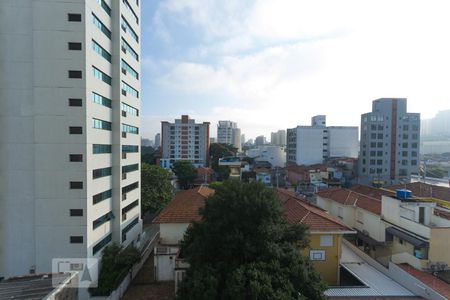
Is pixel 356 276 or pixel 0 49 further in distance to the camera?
pixel 0 49

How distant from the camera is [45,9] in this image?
14188 mm

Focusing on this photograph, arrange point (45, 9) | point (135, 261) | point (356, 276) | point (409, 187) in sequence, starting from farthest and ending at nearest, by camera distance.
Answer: point (409, 187) → point (135, 261) → point (45, 9) → point (356, 276)

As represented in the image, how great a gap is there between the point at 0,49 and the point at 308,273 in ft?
66.7

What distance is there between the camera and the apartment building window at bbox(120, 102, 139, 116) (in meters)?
19.0

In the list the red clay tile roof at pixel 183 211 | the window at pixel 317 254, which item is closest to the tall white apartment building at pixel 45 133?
the red clay tile roof at pixel 183 211

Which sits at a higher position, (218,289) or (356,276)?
(218,289)

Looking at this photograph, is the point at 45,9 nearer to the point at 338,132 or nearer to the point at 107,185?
the point at 107,185

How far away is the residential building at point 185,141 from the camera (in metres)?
69.0

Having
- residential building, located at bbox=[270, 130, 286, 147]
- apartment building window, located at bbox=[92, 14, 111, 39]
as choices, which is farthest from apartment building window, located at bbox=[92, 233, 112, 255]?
residential building, located at bbox=[270, 130, 286, 147]

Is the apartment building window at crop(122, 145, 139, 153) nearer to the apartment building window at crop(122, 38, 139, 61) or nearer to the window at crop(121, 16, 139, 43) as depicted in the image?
the apartment building window at crop(122, 38, 139, 61)

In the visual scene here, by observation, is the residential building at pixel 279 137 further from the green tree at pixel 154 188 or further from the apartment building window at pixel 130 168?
the apartment building window at pixel 130 168

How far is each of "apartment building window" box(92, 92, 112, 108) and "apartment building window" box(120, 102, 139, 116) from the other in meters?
1.12

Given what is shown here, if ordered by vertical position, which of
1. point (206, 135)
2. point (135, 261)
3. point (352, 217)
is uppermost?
point (206, 135)

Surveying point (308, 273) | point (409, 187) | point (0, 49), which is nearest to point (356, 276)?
point (308, 273)
